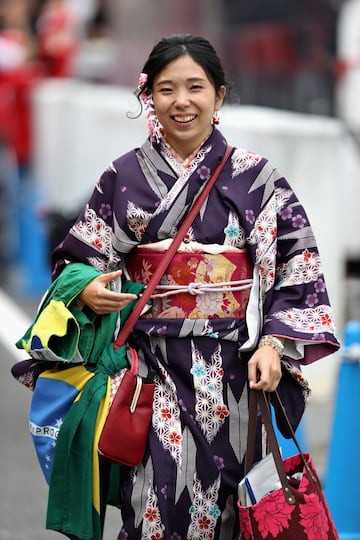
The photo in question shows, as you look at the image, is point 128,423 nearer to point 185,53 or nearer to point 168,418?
point 168,418

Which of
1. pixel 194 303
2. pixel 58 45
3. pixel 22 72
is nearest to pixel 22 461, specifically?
pixel 194 303

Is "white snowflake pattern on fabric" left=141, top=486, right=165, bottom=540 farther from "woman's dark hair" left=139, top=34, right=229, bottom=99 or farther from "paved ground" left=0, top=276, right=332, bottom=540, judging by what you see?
"paved ground" left=0, top=276, right=332, bottom=540

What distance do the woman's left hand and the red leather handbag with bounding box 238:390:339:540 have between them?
5 centimetres

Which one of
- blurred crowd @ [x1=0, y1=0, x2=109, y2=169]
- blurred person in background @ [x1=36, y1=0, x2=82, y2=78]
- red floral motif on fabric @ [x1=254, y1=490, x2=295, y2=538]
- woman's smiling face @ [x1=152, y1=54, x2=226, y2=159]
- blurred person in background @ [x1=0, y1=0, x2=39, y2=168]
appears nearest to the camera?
red floral motif on fabric @ [x1=254, y1=490, x2=295, y2=538]

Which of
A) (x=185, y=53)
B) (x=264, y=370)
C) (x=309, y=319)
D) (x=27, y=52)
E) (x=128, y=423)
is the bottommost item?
(x=128, y=423)

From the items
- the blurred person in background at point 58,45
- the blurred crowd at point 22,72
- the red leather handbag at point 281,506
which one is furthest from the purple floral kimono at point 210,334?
the blurred person in background at point 58,45

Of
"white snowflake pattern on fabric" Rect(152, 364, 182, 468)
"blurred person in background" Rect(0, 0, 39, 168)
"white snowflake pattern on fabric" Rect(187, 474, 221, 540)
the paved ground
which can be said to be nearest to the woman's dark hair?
"white snowflake pattern on fabric" Rect(152, 364, 182, 468)

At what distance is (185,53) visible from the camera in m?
4.05

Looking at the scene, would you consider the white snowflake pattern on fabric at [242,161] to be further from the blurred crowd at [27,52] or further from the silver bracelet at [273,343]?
the blurred crowd at [27,52]

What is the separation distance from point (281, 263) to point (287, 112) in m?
6.02

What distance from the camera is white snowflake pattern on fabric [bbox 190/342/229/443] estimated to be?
4004 mm

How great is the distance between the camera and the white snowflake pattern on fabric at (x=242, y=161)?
4.07 metres

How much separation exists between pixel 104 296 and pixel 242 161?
563mm

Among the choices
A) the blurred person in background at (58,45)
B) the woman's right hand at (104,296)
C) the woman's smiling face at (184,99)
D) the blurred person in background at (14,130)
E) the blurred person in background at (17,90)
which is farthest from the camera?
the blurred person in background at (58,45)
